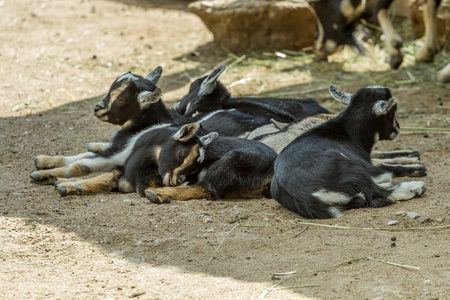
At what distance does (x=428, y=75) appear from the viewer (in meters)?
9.98

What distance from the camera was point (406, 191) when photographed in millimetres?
4895

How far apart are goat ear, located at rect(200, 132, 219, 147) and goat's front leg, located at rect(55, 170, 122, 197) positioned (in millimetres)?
837

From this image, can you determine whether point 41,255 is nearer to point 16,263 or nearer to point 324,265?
point 16,263

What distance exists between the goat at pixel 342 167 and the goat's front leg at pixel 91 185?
1.52 meters

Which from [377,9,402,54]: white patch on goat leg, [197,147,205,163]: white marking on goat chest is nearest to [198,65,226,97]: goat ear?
[197,147,205,163]: white marking on goat chest

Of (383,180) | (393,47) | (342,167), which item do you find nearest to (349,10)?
(393,47)

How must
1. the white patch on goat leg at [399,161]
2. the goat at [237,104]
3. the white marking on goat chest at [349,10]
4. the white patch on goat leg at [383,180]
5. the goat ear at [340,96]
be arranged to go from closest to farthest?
the white patch on goat leg at [383,180] → the goat ear at [340,96] → the white patch on goat leg at [399,161] → the goat at [237,104] → the white marking on goat chest at [349,10]

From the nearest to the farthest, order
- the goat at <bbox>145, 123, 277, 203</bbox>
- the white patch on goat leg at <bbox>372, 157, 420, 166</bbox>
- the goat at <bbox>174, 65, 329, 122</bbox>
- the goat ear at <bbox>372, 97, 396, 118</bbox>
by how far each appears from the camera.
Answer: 1. the goat ear at <bbox>372, 97, 396, 118</bbox>
2. the goat at <bbox>145, 123, 277, 203</bbox>
3. the white patch on goat leg at <bbox>372, 157, 420, 166</bbox>
4. the goat at <bbox>174, 65, 329, 122</bbox>

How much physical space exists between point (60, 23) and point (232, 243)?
9753 millimetres

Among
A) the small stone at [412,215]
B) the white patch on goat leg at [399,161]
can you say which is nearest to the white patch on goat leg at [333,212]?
the small stone at [412,215]

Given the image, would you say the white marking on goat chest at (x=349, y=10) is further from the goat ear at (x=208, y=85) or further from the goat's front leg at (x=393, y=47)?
the goat ear at (x=208, y=85)

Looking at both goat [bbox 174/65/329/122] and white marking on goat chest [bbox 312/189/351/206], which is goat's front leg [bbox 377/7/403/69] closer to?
goat [bbox 174/65/329/122]

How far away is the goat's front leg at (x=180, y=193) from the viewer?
5.14 metres

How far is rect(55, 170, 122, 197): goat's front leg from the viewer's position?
536cm
